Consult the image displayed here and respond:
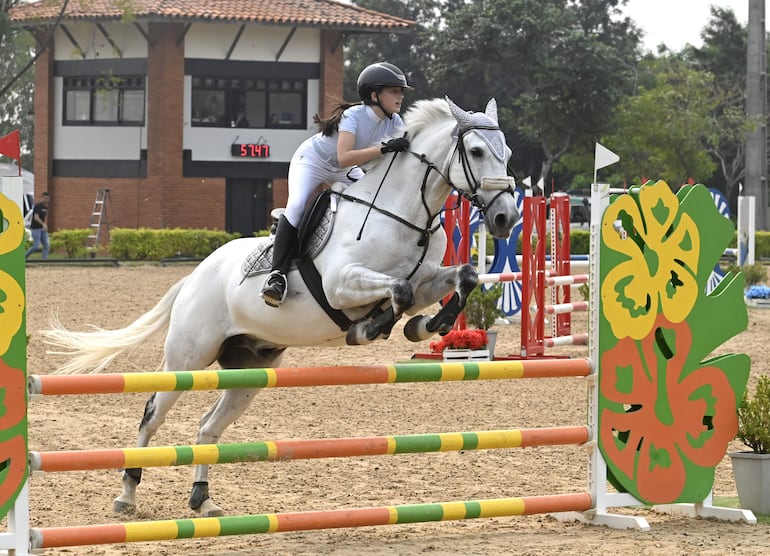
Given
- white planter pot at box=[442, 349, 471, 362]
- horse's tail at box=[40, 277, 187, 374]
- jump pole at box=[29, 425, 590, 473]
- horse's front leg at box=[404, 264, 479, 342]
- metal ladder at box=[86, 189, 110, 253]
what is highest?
metal ladder at box=[86, 189, 110, 253]

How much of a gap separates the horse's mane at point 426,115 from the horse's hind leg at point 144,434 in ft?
5.86

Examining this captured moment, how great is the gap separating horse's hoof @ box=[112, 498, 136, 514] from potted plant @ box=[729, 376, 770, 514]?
9.77 feet

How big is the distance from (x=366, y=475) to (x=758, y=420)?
2298 mm

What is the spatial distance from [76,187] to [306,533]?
29.0m

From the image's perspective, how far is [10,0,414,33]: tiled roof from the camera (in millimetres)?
32094

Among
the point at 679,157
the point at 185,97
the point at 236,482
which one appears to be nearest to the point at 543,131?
the point at 679,157

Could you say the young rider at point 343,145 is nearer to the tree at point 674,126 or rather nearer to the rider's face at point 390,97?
the rider's face at point 390,97

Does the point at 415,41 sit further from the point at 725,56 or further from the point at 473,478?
the point at 473,478

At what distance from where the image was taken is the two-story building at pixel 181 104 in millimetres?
32625

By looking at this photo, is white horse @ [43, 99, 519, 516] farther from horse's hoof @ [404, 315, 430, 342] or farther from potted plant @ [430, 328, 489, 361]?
potted plant @ [430, 328, 489, 361]

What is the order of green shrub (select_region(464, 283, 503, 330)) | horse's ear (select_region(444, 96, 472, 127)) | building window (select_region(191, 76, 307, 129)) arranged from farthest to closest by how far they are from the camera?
1. building window (select_region(191, 76, 307, 129))
2. green shrub (select_region(464, 283, 503, 330))
3. horse's ear (select_region(444, 96, 472, 127))

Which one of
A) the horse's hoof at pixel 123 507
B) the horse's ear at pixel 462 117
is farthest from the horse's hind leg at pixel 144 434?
the horse's ear at pixel 462 117

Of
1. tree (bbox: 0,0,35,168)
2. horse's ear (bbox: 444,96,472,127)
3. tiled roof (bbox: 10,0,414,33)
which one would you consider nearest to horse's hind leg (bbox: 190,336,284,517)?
horse's ear (bbox: 444,96,472,127)

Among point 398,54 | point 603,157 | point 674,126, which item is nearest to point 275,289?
point 603,157
